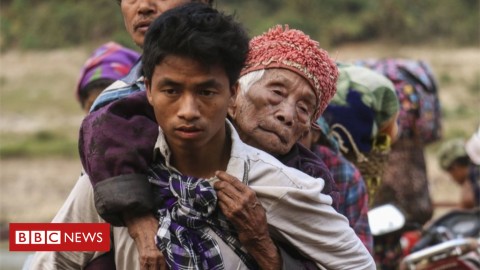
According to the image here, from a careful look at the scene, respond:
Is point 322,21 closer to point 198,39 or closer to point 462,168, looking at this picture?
point 462,168

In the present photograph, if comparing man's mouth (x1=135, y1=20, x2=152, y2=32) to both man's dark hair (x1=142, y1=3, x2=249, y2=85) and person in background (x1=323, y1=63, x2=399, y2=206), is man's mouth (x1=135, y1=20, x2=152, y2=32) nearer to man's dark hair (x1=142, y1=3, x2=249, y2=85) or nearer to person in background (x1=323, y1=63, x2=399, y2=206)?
man's dark hair (x1=142, y1=3, x2=249, y2=85)

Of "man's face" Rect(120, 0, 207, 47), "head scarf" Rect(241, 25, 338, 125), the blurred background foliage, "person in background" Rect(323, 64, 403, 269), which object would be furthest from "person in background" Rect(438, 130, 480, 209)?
the blurred background foliage

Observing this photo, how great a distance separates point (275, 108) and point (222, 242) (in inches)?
23.1

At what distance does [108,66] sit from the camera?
5.18m

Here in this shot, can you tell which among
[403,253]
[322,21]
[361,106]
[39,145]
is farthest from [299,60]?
[322,21]

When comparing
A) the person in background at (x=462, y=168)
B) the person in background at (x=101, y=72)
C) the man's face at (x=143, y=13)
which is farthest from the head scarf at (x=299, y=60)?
the person in background at (x=462, y=168)

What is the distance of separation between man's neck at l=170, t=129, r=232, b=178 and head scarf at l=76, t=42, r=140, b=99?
2457 mm

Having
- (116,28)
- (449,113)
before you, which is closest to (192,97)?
(449,113)

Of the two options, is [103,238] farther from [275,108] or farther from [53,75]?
[53,75]

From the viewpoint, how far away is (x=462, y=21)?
2359cm

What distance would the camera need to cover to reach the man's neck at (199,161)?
2652 millimetres

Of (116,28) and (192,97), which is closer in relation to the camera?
(192,97)

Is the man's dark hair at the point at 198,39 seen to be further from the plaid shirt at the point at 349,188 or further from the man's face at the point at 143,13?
the plaid shirt at the point at 349,188

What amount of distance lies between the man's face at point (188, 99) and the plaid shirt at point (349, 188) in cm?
133
